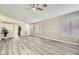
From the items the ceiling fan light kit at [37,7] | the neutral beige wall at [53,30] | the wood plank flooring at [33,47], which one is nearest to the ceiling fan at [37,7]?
the ceiling fan light kit at [37,7]

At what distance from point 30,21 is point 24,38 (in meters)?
0.38

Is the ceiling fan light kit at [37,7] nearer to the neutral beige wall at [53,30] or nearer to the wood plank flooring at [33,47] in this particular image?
the neutral beige wall at [53,30]

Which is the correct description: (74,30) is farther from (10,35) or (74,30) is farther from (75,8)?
(10,35)

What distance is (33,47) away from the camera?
2238 mm

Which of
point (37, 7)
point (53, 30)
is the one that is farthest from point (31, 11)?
point (53, 30)

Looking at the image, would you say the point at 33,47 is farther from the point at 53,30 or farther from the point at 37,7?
the point at 37,7

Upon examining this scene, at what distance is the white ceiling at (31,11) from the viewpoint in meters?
2.14

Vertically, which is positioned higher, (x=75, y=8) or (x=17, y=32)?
(x=75, y=8)

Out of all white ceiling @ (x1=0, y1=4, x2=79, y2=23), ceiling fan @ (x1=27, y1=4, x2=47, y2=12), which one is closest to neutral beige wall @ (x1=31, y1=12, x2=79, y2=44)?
white ceiling @ (x1=0, y1=4, x2=79, y2=23)

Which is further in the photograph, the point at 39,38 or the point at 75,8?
the point at 39,38

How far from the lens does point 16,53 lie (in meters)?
2.20

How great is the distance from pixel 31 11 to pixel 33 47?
75 centimetres
